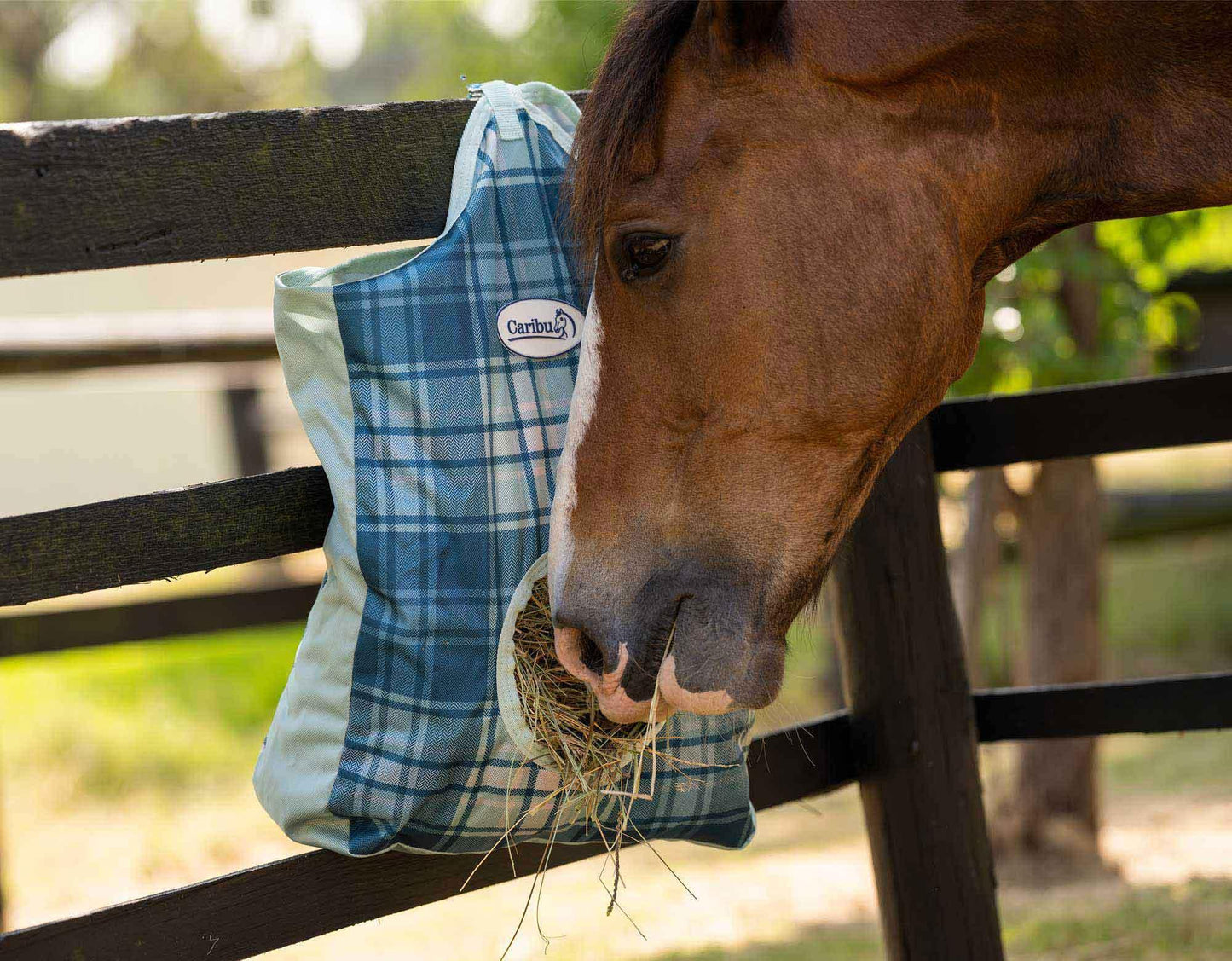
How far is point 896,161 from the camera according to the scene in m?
1.46

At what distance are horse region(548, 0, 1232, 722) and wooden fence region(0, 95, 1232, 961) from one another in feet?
1.23

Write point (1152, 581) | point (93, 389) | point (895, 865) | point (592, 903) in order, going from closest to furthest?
point (895, 865), point (592, 903), point (1152, 581), point (93, 389)

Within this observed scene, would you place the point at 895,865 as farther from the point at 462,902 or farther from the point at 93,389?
the point at 93,389

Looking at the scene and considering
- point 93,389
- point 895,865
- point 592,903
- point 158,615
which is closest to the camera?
point 895,865

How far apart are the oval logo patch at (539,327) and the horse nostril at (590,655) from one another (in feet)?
1.34

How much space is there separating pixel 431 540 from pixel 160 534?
344 millimetres

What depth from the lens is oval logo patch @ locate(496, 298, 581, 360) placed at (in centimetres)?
158

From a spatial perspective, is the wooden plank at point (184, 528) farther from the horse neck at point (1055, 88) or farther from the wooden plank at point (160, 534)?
the horse neck at point (1055, 88)

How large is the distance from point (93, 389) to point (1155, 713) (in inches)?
307

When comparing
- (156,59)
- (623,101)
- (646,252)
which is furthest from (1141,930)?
(156,59)

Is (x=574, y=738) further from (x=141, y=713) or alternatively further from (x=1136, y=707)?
(x=141, y=713)

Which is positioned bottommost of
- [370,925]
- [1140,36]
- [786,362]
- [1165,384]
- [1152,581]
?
[1152,581]

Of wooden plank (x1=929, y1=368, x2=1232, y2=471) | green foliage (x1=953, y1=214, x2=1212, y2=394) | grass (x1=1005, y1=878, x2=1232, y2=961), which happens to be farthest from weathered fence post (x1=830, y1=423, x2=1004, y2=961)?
green foliage (x1=953, y1=214, x2=1212, y2=394)

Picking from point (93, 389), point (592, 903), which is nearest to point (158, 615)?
point (592, 903)
